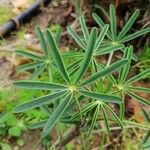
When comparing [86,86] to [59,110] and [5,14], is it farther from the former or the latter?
[5,14]

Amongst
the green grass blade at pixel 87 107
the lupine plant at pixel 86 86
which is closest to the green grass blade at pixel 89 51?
the lupine plant at pixel 86 86

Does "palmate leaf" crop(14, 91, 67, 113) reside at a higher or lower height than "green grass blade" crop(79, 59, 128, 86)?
lower

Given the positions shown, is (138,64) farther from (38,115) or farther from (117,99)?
(117,99)

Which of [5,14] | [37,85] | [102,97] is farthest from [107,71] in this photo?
[5,14]

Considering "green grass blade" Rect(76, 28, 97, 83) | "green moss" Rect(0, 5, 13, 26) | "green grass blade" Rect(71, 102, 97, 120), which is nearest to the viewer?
"green grass blade" Rect(76, 28, 97, 83)

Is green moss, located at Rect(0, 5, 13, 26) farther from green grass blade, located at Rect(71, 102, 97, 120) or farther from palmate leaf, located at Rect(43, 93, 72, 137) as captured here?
palmate leaf, located at Rect(43, 93, 72, 137)

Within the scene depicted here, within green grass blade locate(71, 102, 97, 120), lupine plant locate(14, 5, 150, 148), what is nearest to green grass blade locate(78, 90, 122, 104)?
lupine plant locate(14, 5, 150, 148)

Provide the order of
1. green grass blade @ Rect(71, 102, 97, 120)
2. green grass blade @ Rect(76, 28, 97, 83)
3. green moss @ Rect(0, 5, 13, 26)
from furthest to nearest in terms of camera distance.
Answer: green moss @ Rect(0, 5, 13, 26)
green grass blade @ Rect(71, 102, 97, 120)
green grass blade @ Rect(76, 28, 97, 83)

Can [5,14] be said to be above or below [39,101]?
above
